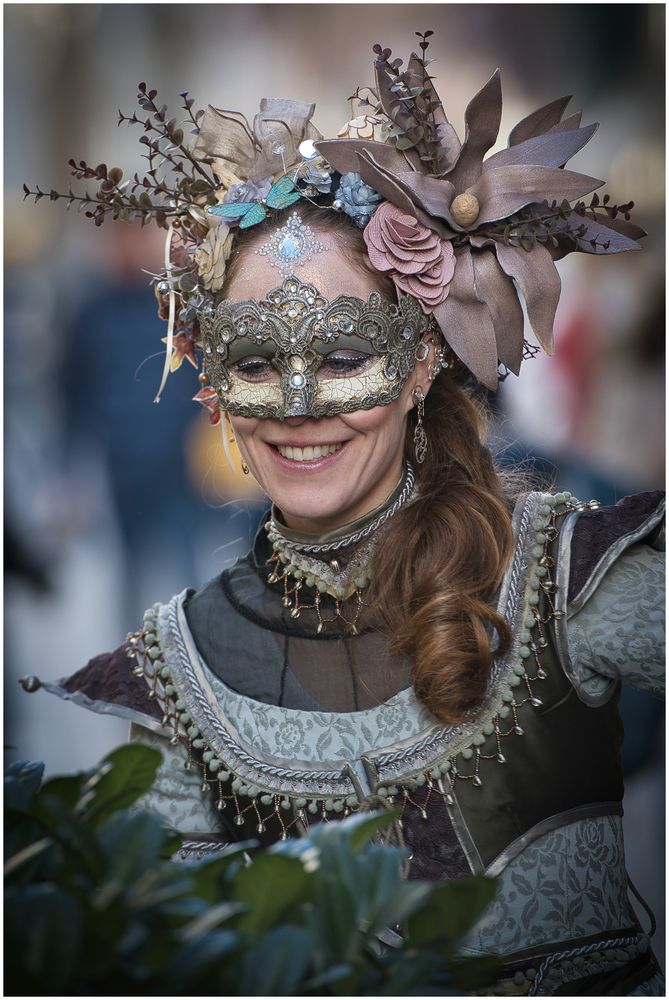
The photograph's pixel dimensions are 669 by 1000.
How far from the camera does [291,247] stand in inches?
62.7

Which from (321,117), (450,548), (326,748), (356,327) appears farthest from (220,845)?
(321,117)

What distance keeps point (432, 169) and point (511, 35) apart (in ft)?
5.18

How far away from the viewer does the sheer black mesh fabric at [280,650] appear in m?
1.65

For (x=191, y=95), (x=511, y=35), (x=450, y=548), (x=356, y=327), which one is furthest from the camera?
(x=191, y=95)

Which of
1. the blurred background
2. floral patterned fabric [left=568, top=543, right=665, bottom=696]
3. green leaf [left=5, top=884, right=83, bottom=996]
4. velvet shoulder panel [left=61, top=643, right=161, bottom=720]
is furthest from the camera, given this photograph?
the blurred background

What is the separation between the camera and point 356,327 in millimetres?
1549

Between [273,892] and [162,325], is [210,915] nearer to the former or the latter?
[273,892]

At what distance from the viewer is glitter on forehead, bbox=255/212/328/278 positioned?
1.58 m

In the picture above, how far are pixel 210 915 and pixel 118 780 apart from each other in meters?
0.19

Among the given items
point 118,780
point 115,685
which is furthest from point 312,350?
point 118,780

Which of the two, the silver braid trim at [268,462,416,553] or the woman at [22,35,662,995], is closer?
the woman at [22,35,662,995]

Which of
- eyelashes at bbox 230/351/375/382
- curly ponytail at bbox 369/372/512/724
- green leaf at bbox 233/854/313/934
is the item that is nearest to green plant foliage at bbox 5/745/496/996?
green leaf at bbox 233/854/313/934

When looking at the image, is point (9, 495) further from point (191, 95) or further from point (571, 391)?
point (571, 391)

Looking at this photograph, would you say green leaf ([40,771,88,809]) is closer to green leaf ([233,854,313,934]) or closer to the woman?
green leaf ([233,854,313,934])
